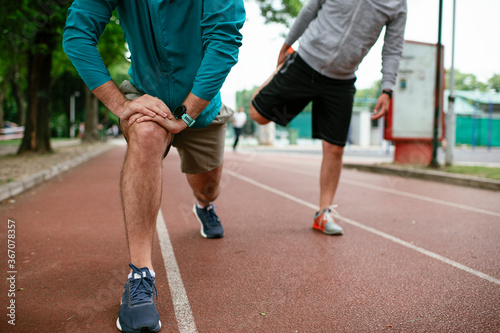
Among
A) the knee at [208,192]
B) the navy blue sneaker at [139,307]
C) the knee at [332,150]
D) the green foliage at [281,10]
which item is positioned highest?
the green foliage at [281,10]

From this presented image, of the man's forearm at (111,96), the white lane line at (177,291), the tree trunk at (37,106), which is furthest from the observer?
the tree trunk at (37,106)

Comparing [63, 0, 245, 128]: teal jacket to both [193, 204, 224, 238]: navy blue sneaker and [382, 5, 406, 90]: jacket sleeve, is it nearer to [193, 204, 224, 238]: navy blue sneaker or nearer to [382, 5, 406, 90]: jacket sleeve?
[193, 204, 224, 238]: navy blue sneaker

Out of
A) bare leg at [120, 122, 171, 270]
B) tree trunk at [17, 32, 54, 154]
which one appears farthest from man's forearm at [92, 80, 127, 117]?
tree trunk at [17, 32, 54, 154]

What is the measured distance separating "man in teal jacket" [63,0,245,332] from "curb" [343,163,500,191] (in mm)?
6827

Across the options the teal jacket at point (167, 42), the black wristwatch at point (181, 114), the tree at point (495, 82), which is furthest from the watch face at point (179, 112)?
the tree at point (495, 82)

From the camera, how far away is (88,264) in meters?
2.83

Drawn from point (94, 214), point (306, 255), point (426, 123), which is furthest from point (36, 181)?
point (426, 123)

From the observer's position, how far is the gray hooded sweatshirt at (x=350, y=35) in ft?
11.2

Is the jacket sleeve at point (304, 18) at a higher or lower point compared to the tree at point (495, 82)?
lower

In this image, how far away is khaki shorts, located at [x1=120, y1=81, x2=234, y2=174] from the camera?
267 centimetres

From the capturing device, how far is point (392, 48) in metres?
3.58

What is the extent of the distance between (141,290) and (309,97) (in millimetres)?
2269

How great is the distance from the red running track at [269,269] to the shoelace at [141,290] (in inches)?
6.3

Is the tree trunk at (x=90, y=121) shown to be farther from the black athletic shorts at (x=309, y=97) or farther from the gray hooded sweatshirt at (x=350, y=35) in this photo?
the gray hooded sweatshirt at (x=350, y=35)
